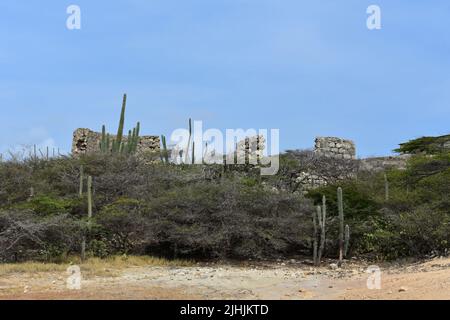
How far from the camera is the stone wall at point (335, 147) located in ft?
89.9

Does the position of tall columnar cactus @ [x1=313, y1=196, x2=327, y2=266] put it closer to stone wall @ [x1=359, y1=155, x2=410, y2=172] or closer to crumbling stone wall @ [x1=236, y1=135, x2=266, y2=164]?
crumbling stone wall @ [x1=236, y1=135, x2=266, y2=164]

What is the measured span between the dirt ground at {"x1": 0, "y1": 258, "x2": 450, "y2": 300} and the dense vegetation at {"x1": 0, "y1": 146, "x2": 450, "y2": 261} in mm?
1253

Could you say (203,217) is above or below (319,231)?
above

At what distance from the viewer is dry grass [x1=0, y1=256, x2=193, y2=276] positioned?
1360 cm

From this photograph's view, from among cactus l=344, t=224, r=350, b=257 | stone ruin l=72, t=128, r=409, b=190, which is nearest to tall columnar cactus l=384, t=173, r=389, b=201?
cactus l=344, t=224, r=350, b=257

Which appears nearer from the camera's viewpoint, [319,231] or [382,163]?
[319,231]

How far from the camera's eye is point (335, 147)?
1102 inches

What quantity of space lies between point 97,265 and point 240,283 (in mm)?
4249

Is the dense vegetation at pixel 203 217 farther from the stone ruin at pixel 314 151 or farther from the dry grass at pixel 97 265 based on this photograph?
the stone ruin at pixel 314 151

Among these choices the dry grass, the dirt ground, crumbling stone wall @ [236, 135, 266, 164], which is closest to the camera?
the dirt ground

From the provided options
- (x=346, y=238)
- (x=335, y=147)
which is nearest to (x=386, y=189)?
(x=346, y=238)

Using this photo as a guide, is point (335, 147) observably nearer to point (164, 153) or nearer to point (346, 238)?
point (164, 153)

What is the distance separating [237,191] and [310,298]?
7.66m
